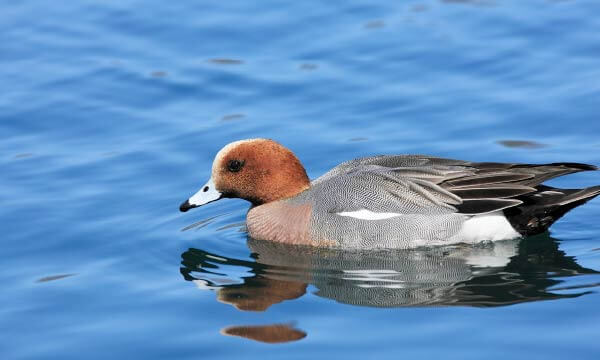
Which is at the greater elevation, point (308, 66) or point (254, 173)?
point (308, 66)

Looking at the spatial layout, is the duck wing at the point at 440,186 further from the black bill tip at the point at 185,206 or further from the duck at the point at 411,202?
the black bill tip at the point at 185,206

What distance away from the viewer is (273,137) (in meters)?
9.67

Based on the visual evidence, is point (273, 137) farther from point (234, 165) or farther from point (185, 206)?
point (185, 206)

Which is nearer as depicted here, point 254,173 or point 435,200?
point 435,200

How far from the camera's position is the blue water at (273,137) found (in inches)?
255

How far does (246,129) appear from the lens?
9875 mm

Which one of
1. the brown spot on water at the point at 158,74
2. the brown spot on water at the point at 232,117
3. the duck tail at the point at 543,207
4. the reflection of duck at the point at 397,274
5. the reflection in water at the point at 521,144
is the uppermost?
the brown spot on water at the point at 158,74

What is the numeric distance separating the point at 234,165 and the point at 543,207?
2210 mm

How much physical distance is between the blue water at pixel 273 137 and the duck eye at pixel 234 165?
54 cm

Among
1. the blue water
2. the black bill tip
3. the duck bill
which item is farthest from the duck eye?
the blue water

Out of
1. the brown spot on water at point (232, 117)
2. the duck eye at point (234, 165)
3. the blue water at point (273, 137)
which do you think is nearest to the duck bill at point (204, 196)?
the duck eye at point (234, 165)

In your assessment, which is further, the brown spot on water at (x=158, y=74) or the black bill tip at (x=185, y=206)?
the brown spot on water at (x=158, y=74)

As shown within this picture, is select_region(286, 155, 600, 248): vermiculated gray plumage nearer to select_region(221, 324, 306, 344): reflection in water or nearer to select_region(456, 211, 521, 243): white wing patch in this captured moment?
select_region(456, 211, 521, 243): white wing patch

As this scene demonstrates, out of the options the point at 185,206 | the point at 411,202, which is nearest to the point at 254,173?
the point at 185,206
